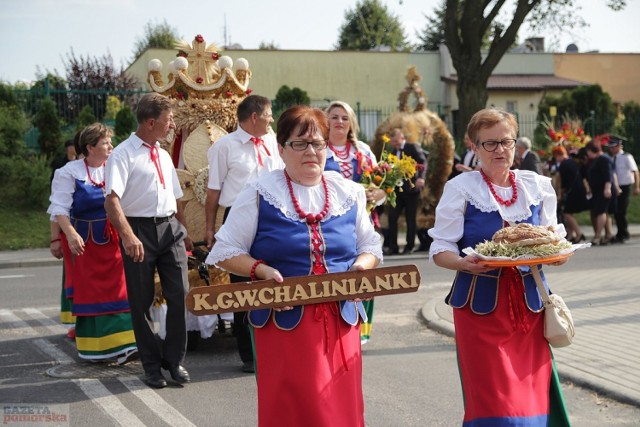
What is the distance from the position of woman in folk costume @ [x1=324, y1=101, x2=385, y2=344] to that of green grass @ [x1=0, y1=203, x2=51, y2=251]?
1208 cm

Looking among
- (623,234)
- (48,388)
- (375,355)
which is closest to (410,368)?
(375,355)

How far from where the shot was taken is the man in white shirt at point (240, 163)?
7.74 metres

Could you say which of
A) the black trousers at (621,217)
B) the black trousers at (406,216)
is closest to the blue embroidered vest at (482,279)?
the black trousers at (406,216)

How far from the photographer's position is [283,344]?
426cm

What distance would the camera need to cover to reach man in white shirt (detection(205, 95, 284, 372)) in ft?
25.4

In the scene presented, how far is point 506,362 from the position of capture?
4.51m

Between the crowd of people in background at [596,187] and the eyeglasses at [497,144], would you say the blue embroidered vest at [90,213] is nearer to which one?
the eyeglasses at [497,144]

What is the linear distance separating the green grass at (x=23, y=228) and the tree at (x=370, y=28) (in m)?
57.2

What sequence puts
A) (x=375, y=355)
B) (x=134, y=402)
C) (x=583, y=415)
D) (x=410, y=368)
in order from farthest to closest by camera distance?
1. (x=375, y=355)
2. (x=410, y=368)
3. (x=134, y=402)
4. (x=583, y=415)

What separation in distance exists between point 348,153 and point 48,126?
15770 millimetres

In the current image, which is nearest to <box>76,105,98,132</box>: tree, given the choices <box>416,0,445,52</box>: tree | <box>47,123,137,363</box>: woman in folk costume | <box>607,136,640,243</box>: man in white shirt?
<box>607,136,640,243</box>: man in white shirt

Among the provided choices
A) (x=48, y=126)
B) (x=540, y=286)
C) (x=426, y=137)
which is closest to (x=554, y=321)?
(x=540, y=286)

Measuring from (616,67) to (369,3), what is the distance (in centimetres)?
2858

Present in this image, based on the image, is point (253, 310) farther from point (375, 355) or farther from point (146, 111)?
point (375, 355)
